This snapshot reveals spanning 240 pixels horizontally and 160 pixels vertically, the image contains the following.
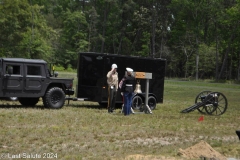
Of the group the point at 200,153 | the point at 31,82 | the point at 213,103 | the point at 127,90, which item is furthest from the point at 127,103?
the point at 200,153

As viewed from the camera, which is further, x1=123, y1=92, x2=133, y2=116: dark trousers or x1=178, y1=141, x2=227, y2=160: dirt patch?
x1=123, y1=92, x2=133, y2=116: dark trousers

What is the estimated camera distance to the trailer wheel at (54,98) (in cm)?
1873

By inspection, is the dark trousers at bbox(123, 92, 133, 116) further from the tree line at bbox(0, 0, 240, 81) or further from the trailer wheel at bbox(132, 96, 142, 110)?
the tree line at bbox(0, 0, 240, 81)

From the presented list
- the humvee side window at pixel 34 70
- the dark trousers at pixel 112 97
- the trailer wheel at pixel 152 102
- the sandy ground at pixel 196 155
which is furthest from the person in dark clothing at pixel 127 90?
the sandy ground at pixel 196 155

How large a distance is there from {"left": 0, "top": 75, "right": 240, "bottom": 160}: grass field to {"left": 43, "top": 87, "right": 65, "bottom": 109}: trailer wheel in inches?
64.3

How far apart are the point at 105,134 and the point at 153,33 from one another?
213ft

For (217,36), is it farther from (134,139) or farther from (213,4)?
(134,139)

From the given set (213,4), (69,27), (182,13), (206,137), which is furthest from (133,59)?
(69,27)

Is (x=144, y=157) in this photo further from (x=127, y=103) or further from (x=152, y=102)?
(x=152, y=102)

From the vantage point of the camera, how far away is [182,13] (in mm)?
75562

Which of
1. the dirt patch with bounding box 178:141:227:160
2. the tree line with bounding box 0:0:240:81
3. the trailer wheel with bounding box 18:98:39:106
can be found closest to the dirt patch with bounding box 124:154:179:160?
the dirt patch with bounding box 178:141:227:160

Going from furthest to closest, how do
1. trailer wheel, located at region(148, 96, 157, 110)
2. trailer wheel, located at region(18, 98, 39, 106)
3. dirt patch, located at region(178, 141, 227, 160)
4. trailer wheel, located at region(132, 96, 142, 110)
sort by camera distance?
trailer wheel, located at region(148, 96, 157, 110)
trailer wheel, located at region(132, 96, 142, 110)
trailer wheel, located at region(18, 98, 39, 106)
dirt patch, located at region(178, 141, 227, 160)

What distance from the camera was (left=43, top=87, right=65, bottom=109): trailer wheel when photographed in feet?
61.5

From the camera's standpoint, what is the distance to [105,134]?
41.0ft
